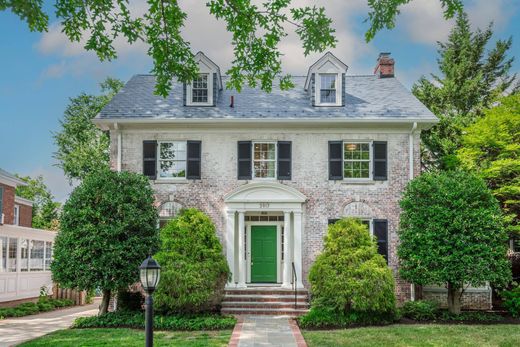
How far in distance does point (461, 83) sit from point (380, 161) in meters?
12.2

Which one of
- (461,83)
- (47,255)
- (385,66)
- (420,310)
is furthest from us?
(461,83)

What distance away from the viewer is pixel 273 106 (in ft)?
58.2

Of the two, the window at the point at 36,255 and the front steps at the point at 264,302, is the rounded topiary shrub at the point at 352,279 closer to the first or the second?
the front steps at the point at 264,302

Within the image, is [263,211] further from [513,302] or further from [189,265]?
[513,302]

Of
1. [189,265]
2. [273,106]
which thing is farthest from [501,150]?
[189,265]

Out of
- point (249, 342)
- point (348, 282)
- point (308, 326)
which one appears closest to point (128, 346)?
point (249, 342)

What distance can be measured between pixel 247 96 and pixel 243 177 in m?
3.25

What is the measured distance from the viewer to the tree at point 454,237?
566 inches

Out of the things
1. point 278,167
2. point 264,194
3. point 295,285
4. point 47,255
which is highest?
point 278,167

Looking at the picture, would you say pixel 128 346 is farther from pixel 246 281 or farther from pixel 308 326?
pixel 246 281

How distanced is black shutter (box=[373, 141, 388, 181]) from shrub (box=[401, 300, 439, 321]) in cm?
403

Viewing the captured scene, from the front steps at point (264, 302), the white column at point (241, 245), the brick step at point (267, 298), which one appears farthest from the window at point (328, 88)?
the brick step at point (267, 298)

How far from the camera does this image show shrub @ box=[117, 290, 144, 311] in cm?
1542

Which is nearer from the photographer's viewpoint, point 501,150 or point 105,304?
point 105,304
